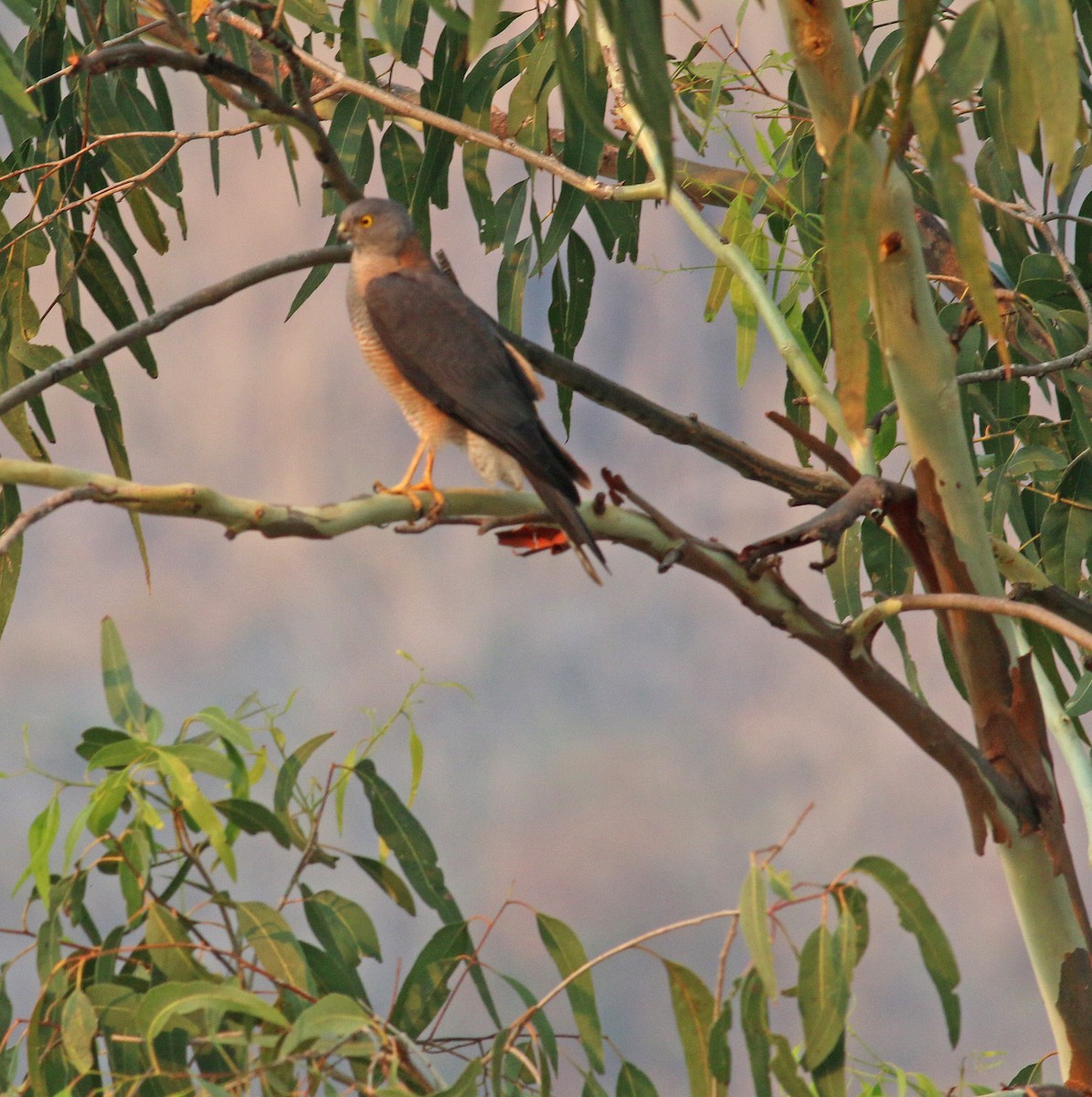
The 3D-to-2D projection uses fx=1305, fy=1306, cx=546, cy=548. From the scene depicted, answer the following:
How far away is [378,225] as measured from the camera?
206 cm

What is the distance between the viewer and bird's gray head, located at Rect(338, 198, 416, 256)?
2.04 metres

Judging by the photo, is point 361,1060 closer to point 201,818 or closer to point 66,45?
point 201,818

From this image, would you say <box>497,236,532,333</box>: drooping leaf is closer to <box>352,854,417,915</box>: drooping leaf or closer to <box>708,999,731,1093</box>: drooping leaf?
<box>352,854,417,915</box>: drooping leaf

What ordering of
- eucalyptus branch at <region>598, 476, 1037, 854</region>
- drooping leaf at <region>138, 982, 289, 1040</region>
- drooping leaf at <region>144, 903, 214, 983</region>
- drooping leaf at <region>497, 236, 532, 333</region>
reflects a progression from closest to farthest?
drooping leaf at <region>138, 982, 289, 1040</region> → drooping leaf at <region>144, 903, 214, 983</region> → eucalyptus branch at <region>598, 476, 1037, 854</region> → drooping leaf at <region>497, 236, 532, 333</region>

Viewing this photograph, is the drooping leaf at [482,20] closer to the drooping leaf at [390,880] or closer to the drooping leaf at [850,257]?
the drooping leaf at [850,257]

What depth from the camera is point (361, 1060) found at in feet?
4.59

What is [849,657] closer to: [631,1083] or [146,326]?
[631,1083]

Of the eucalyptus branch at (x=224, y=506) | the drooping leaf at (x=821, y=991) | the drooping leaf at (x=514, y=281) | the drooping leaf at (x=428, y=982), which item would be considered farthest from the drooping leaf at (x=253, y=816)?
the drooping leaf at (x=514, y=281)

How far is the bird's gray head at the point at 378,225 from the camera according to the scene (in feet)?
6.69

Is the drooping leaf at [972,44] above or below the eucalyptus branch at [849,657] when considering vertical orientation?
above

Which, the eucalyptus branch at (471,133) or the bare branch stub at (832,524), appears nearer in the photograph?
the bare branch stub at (832,524)

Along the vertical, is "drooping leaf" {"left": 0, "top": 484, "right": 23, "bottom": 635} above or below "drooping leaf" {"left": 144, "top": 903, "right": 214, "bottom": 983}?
above

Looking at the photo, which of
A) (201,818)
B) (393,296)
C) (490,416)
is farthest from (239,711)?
(393,296)

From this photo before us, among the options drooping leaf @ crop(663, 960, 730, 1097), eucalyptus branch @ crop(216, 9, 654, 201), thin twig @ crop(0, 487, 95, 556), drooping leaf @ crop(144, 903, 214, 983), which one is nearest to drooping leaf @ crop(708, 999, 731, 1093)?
drooping leaf @ crop(663, 960, 730, 1097)
